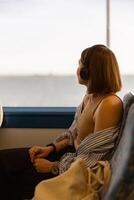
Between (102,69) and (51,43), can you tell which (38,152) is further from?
(51,43)

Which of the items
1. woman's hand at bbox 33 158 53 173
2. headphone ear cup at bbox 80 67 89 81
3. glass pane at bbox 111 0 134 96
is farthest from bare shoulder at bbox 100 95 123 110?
glass pane at bbox 111 0 134 96

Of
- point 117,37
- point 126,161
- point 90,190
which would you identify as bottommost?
point 90,190

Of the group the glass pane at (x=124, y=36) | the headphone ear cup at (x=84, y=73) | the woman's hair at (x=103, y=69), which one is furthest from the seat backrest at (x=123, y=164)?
the glass pane at (x=124, y=36)

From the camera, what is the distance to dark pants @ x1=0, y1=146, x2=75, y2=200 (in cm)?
171

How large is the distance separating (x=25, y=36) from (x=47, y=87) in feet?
1.12

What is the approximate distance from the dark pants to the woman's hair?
1.59 ft

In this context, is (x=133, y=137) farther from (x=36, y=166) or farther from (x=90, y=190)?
(x=36, y=166)

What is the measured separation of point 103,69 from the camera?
1.62 m

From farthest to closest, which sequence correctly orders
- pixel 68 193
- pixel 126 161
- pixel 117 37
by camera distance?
1. pixel 117 37
2. pixel 68 193
3. pixel 126 161

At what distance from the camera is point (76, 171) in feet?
4.54

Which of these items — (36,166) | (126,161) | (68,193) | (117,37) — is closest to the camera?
(126,161)

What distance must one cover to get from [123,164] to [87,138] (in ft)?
1.32

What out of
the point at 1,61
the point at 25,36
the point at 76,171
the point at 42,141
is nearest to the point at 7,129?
the point at 42,141

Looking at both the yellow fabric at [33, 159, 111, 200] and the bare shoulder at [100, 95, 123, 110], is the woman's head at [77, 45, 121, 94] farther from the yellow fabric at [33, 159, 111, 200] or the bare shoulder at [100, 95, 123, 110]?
the yellow fabric at [33, 159, 111, 200]
